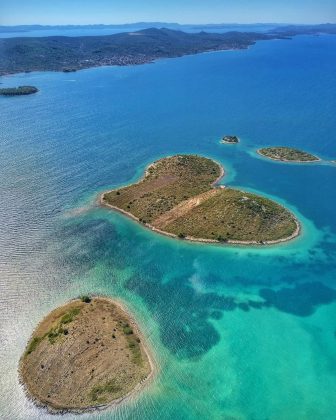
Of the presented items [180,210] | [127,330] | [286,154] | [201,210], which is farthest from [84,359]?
[286,154]

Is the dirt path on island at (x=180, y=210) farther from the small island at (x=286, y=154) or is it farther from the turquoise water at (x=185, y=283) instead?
the small island at (x=286, y=154)

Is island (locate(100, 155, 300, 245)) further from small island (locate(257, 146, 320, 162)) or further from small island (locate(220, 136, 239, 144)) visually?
small island (locate(220, 136, 239, 144))

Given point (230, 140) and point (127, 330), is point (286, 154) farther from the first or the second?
point (127, 330)

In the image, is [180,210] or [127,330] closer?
[127,330]

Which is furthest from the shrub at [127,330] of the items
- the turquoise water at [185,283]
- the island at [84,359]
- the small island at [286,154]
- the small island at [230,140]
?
the small island at [230,140]

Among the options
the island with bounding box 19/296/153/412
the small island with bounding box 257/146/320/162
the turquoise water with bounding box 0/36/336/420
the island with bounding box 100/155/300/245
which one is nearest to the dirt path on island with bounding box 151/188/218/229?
the island with bounding box 100/155/300/245
